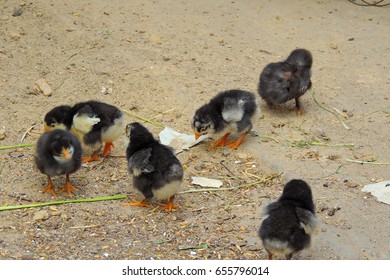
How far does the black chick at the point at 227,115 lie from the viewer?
6.67 metres

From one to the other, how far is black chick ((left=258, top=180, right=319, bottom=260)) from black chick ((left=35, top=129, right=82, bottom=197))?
1.79 m

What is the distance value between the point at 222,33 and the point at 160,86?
5.63 ft

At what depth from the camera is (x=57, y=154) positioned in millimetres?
5684

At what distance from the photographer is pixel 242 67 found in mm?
8219

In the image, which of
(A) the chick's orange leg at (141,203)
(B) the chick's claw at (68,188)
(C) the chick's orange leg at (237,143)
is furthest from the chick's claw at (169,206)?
(C) the chick's orange leg at (237,143)

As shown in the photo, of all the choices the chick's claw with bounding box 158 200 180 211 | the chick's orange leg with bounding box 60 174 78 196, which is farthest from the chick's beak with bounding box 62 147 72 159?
the chick's claw with bounding box 158 200 180 211

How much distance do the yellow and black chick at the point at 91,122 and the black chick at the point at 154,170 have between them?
61cm

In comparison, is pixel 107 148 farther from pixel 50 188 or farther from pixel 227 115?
pixel 227 115

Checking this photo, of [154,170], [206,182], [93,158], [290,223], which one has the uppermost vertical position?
[290,223]

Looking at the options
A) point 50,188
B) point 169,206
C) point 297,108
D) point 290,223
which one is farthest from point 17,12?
point 290,223

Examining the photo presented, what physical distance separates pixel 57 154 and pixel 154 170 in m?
0.83

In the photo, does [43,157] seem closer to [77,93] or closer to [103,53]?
[77,93]
